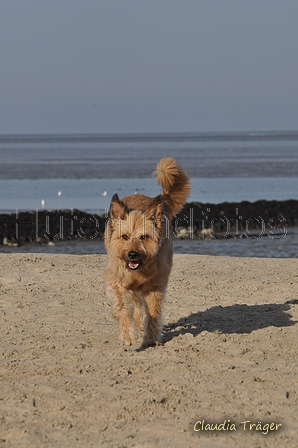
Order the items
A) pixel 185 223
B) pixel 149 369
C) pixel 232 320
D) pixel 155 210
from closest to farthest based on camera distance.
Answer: pixel 149 369 < pixel 155 210 < pixel 232 320 < pixel 185 223

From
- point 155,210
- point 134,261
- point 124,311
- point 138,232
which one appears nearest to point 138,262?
point 134,261

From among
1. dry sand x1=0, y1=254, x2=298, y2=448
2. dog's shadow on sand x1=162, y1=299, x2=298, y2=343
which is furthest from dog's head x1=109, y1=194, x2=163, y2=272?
dog's shadow on sand x1=162, y1=299, x2=298, y2=343

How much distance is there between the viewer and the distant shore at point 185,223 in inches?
773

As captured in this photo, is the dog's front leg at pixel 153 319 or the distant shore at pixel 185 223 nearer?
the dog's front leg at pixel 153 319

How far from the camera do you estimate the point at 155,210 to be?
20.1 ft

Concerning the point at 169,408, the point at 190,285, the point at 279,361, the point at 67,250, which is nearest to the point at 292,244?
the point at 67,250

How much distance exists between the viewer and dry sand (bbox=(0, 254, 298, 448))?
167 inches

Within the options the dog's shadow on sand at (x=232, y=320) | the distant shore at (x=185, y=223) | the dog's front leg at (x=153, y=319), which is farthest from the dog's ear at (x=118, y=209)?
the distant shore at (x=185, y=223)

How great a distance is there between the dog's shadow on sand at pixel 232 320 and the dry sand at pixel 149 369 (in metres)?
0.01

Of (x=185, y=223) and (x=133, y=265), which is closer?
(x=133, y=265)

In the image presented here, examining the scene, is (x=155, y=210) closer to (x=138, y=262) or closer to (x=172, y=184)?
(x=138, y=262)

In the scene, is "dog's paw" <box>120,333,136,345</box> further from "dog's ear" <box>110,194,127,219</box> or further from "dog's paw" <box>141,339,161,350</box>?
"dog's ear" <box>110,194,127,219</box>

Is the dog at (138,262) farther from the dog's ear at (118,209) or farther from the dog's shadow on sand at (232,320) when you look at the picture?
the dog's shadow on sand at (232,320)

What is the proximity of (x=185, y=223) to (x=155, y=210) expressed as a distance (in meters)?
14.9
